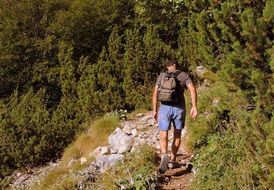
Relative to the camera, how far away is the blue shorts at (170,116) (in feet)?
24.2

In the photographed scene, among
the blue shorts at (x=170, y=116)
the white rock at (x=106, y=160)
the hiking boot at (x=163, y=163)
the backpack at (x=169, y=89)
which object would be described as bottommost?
the white rock at (x=106, y=160)

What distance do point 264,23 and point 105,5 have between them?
16566mm

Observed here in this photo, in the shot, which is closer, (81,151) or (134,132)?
(134,132)

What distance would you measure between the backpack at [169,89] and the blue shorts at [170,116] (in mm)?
147

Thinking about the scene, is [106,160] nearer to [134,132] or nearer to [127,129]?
[134,132]

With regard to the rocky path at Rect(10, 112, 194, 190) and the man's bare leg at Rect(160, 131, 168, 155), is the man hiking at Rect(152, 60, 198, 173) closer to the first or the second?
the man's bare leg at Rect(160, 131, 168, 155)

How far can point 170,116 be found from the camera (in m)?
7.39

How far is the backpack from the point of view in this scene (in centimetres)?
720

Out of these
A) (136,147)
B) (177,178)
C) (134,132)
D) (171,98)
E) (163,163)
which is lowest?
(134,132)

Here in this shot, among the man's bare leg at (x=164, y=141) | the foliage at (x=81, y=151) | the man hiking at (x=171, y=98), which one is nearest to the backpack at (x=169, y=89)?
the man hiking at (x=171, y=98)

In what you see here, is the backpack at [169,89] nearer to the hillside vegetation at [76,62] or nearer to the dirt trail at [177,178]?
the dirt trail at [177,178]

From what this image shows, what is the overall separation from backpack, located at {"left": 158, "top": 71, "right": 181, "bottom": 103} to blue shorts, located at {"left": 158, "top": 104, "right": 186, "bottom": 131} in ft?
0.48

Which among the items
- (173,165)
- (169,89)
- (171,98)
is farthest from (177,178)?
(169,89)

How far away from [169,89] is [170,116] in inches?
18.2
